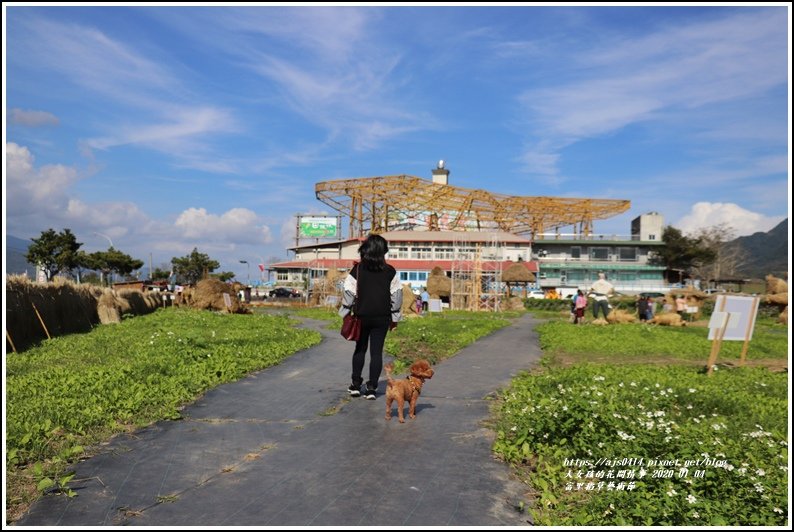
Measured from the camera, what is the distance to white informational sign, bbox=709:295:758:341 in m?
10.9

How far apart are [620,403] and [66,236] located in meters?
58.8

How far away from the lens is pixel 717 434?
589 cm

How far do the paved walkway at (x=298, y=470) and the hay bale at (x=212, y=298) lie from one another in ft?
68.0

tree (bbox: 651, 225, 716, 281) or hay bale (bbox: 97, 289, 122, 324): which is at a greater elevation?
tree (bbox: 651, 225, 716, 281)

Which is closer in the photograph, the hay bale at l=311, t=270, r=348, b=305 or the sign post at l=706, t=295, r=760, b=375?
the sign post at l=706, t=295, r=760, b=375

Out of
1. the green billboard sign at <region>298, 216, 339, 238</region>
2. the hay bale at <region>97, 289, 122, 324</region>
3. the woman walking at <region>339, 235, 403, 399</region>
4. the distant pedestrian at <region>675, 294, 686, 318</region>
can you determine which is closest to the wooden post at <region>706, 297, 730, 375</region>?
the woman walking at <region>339, 235, 403, 399</region>

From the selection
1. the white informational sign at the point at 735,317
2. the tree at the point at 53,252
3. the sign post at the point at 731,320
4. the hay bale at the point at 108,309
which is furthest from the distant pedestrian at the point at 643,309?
the tree at the point at 53,252

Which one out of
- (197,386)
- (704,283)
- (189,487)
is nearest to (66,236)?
(197,386)

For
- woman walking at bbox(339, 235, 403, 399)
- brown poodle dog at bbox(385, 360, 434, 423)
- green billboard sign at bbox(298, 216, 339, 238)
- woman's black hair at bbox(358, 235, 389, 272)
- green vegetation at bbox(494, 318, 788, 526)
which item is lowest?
green vegetation at bbox(494, 318, 788, 526)

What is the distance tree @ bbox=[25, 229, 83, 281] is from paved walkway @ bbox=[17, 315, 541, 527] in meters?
53.8

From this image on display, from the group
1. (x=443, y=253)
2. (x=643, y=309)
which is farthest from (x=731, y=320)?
(x=443, y=253)

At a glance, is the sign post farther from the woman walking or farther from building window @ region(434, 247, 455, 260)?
building window @ region(434, 247, 455, 260)

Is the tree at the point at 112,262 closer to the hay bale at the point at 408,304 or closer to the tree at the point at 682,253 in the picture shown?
the hay bale at the point at 408,304

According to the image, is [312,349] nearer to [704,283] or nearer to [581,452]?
[581,452]
